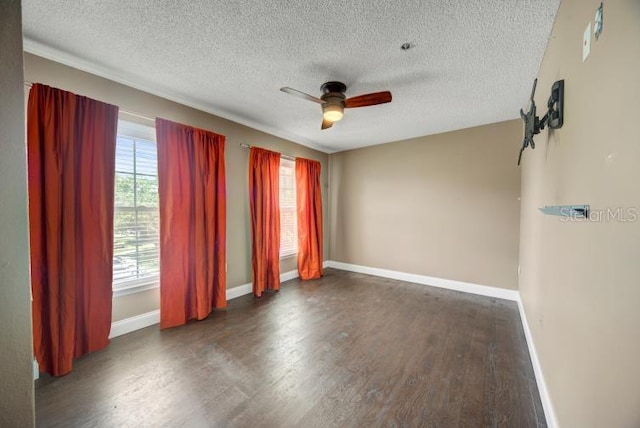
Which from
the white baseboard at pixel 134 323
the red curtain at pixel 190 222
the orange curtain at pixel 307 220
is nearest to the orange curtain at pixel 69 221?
the white baseboard at pixel 134 323

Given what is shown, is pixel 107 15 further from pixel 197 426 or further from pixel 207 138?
pixel 197 426

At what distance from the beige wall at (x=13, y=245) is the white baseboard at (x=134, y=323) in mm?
2092

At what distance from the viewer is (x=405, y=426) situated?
139 cm

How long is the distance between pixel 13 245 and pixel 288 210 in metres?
3.59

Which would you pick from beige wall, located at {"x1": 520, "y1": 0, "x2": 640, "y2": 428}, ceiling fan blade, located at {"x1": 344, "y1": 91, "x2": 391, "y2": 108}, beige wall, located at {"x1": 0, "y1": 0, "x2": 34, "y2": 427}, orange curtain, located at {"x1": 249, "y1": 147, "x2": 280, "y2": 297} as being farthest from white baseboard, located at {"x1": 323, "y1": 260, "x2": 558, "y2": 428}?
ceiling fan blade, located at {"x1": 344, "y1": 91, "x2": 391, "y2": 108}

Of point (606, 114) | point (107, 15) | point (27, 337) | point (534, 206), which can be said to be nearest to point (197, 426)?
point (27, 337)

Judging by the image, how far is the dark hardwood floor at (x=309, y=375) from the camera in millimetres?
1455

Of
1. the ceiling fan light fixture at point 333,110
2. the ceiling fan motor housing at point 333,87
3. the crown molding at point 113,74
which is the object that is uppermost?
the crown molding at point 113,74

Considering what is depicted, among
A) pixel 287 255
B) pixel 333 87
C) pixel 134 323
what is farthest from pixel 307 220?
pixel 134 323

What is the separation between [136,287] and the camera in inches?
95.7

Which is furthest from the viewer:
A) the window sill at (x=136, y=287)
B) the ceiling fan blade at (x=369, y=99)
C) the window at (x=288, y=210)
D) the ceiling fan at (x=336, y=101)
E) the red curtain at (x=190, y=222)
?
the window at (x=288, y=210)

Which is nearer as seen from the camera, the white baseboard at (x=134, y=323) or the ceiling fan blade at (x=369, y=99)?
the ceiling fan blade at (x=369, y=99)

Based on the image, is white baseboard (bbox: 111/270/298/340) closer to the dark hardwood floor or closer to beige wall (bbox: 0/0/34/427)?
the dark hardwood floor

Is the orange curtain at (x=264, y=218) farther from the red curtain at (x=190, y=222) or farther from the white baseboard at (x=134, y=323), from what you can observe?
the white baseboard at (x=134, y=323)
